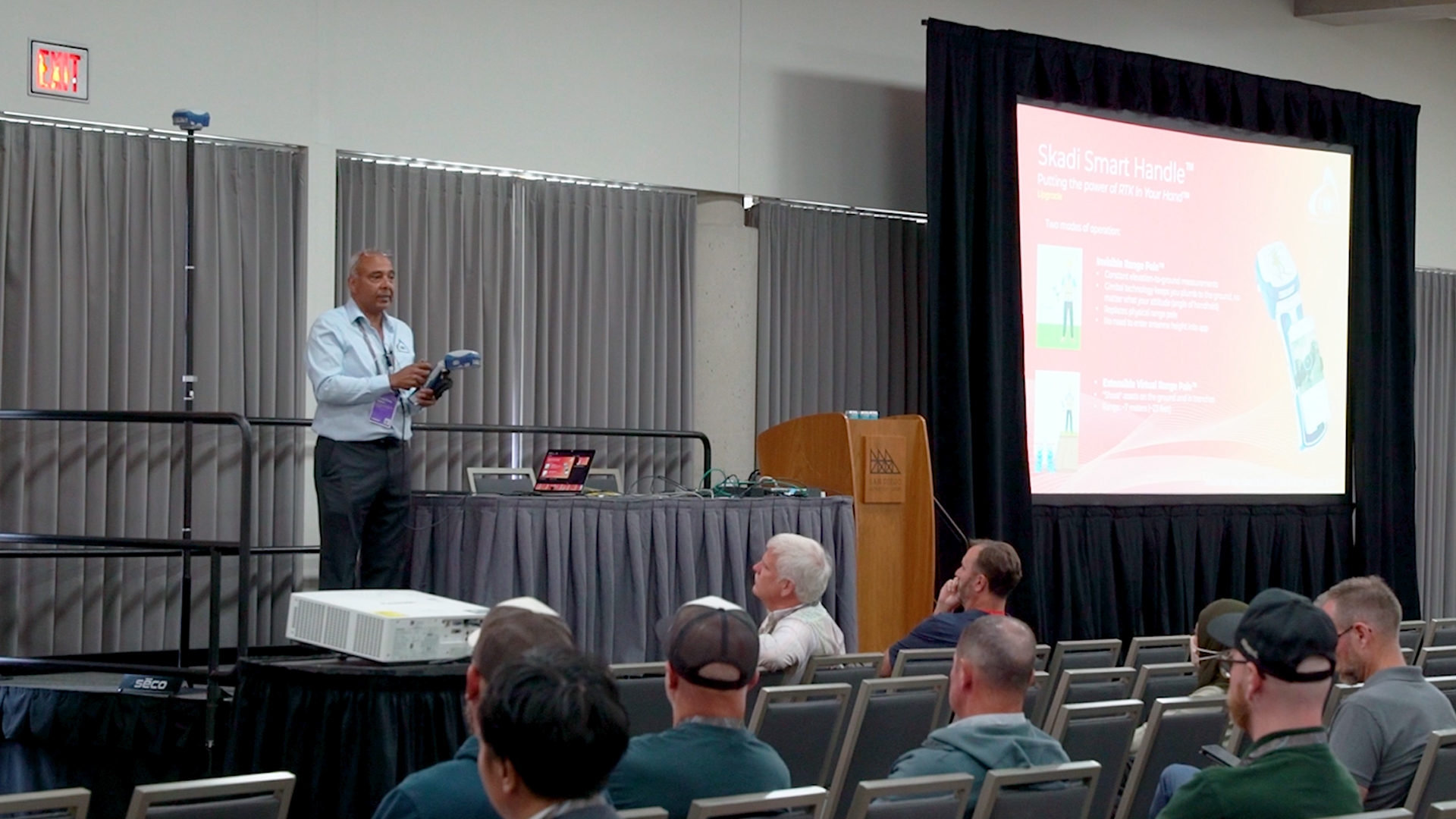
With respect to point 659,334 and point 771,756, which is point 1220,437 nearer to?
point 659,334

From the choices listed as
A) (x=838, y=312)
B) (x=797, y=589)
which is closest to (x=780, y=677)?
(x=797, y=589)

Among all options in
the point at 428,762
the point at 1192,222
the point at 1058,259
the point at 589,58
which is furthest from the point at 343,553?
the point at 1192,222

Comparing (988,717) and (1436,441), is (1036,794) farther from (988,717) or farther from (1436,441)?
(1436,441)

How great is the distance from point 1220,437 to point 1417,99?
148 inches

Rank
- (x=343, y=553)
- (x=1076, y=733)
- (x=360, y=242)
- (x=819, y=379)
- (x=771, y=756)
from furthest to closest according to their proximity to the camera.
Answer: (x=819, y=379), (x=360, y=242), (x=343, y=553), (x=1076, y=733), (x=771, y=756)

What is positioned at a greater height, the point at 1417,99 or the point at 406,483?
the point at 1417,99

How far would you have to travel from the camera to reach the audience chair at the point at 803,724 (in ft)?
11.7

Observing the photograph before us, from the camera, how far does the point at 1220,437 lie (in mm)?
9422

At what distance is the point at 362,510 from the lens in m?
5.30

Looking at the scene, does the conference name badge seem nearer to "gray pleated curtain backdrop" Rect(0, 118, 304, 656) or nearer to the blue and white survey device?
"gray pleated curtain backdrop" Rect(0, 118, 304, 656)

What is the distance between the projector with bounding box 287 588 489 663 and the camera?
362 cm

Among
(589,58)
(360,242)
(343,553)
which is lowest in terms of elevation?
(343,553)

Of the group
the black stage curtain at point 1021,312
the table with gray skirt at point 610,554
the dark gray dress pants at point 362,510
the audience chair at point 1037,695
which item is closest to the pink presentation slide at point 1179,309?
the black stage curtain at point 1021,312

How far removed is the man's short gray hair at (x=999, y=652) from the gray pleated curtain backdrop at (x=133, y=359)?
448 cm
